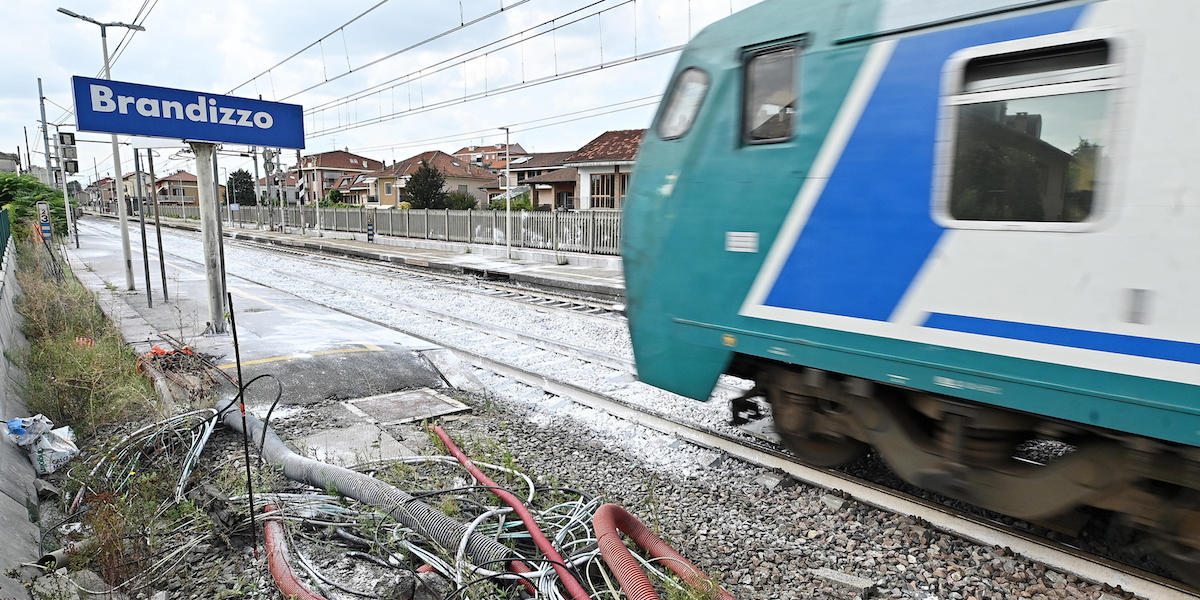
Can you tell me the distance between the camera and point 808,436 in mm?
5035

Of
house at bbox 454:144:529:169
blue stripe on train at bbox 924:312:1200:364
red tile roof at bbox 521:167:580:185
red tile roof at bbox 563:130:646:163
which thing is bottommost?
blue stripe on train at bbox 924:312:1200:364

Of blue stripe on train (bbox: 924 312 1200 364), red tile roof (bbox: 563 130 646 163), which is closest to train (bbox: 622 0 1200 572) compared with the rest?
blue stripe on train (bbox: 924 312 1200 364)

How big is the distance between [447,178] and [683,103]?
70.2 meters

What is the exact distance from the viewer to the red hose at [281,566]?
11.6 ft

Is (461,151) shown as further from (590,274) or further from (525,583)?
(525,583)

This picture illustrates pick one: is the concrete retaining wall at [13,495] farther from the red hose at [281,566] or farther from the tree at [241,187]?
the tree at [241,187]

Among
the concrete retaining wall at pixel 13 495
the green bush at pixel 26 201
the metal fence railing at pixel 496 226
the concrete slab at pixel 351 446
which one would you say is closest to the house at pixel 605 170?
the metal fence railing at pixel 496 226

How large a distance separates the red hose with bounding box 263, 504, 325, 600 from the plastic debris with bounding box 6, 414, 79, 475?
2.63m

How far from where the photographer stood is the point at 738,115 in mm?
4625

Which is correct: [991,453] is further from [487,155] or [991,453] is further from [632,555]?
[487,155]

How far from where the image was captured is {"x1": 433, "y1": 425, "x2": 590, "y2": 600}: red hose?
348 centimetres

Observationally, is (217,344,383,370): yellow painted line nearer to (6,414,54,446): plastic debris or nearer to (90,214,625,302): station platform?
(6,414,54,446): plastic debris

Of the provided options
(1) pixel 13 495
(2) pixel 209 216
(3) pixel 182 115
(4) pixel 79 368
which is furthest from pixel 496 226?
(1) pixel 13 495

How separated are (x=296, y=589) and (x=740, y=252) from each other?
11.4ft
